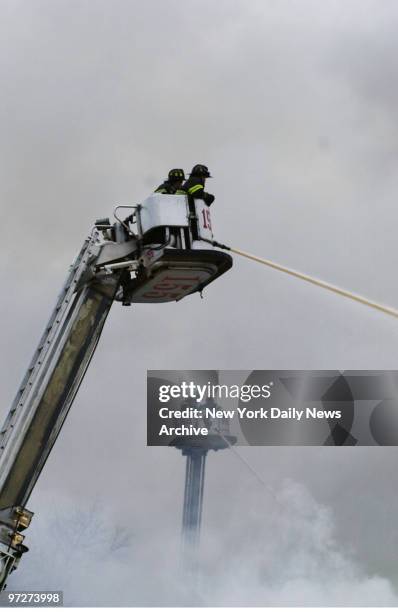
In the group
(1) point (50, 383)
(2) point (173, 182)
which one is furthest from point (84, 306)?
(2) point (173, 182)

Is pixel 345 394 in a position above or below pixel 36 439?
above

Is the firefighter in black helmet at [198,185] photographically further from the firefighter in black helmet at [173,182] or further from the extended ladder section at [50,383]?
the extended ladder section at [50,383]

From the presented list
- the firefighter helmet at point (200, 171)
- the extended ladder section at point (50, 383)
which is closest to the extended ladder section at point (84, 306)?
the extended ladder section at point (50, 383)

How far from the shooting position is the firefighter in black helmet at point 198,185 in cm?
2039

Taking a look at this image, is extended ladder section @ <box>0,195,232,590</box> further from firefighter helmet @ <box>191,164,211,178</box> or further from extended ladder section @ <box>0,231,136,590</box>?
firefighter helmet @ <box>191,164,211,178</box>

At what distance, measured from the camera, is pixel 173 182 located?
20578mm

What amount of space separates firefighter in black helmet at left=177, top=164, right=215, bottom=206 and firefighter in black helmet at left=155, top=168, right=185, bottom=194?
0.44ft

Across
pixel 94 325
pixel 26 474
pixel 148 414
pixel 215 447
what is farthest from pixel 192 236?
pixel 215 447

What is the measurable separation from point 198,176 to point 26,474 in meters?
7.36

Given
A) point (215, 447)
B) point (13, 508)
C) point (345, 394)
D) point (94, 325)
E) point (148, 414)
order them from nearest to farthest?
point (13, 508) → point (94, 325) → point (148, 414) → point (345, 394) → point (215, 447)

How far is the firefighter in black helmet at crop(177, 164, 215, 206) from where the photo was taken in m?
20.4

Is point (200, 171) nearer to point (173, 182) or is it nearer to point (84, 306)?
point (173, 182)

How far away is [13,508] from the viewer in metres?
19.0

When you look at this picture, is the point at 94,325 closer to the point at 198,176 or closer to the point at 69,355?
the point at 69,355
